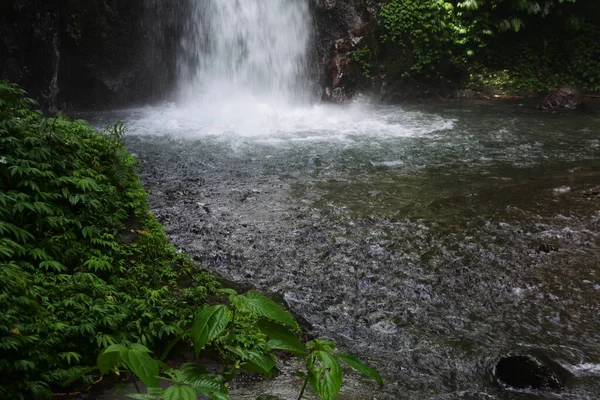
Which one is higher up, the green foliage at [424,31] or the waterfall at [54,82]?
the green foliage at [424,31]

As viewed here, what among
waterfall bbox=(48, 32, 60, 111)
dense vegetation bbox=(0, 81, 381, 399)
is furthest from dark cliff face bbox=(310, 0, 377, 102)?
dense vegetation bbox=(0, 81, 381, 399)

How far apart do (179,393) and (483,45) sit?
1560cm

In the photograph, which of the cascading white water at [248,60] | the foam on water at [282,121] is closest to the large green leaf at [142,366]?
the foam on water at [282,121]

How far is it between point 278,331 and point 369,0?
579 inches

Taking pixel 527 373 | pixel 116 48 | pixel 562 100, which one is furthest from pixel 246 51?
pixel 527 373

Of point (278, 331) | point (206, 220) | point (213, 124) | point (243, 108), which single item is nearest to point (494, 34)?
point (243, 108)

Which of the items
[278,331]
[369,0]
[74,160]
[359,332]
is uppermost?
[369,0]

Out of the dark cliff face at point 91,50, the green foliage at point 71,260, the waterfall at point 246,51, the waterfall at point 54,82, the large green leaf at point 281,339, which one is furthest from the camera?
the waterfall at point 246,51

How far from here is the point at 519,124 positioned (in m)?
12.0

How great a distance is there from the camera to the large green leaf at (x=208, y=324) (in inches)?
76.9

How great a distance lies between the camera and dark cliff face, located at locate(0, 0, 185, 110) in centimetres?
1262

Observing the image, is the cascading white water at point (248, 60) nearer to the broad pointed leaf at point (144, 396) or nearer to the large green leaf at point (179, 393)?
the broad pointed leaf at point (144, 396)

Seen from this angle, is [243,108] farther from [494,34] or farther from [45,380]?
[45,380]

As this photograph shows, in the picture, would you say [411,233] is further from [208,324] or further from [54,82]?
[54,82]
